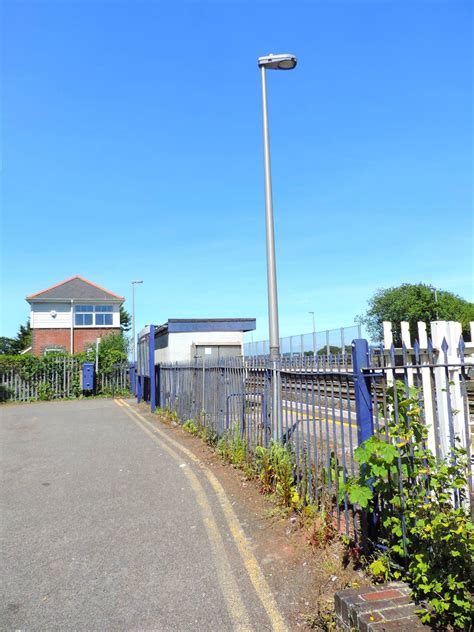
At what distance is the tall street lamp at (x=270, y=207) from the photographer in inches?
303

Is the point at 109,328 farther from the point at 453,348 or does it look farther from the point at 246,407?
the point at 453,348

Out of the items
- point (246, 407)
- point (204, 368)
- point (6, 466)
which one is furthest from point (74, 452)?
point (246, 407)

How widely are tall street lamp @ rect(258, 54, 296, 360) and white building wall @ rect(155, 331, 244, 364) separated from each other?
14933 mm

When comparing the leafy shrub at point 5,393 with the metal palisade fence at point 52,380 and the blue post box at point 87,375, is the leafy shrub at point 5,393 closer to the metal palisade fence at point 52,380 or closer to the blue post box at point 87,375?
the metal palisade fence at point 52,380

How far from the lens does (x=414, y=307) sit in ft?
197

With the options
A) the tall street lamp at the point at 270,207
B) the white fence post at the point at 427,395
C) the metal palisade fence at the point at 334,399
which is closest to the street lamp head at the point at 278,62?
the tall street lamp at the point at 270,207

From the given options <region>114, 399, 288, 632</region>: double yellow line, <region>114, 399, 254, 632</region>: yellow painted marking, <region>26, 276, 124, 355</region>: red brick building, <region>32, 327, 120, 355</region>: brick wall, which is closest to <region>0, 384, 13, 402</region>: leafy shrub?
<region>114, 399, 288, 632</region>: double yellow line

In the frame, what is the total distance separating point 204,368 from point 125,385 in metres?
14.5

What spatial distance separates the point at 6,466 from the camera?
7.78 metres

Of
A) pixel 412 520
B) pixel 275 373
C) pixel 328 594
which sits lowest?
pixel 328 594

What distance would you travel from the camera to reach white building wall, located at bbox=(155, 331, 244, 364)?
22.6 metres

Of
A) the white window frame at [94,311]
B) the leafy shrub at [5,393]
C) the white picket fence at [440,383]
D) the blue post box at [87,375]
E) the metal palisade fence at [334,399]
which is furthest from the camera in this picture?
the white window frame at [94,311]

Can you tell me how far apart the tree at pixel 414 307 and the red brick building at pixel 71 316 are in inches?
1384

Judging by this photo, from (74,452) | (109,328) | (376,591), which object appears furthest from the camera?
(109,328)
